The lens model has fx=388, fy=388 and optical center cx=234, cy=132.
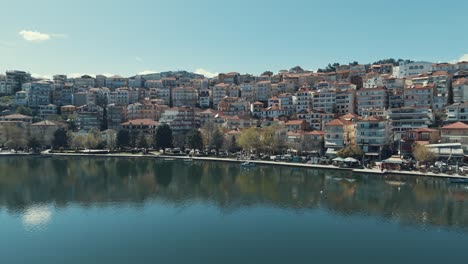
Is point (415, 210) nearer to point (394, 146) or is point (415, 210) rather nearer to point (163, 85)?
point (394, 146)

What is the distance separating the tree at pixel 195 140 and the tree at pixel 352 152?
64.8 ft

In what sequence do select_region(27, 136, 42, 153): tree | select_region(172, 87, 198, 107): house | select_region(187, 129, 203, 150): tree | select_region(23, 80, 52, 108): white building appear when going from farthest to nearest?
select_region(172, 87, 198, 107): house < select_region(23, 80, 52, 108): white building < select_region(27, 136, 42, 153): tree < select_region(187, 129, 203, 150): tree

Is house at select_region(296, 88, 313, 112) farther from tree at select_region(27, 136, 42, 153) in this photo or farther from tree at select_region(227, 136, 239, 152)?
tree at select_region(27, 136, 42, 153)

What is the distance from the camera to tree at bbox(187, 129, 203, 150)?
170ft

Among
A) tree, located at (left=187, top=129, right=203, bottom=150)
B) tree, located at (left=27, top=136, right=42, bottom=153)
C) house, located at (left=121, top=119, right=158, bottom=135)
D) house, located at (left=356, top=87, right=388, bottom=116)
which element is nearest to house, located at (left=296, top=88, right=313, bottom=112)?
house, located at (left=356, top=87, right=388, bottom=116)

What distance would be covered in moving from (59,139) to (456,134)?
170 feet

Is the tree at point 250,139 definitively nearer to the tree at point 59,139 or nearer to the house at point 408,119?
the house at point 408,119

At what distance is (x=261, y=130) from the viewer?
4906 centimetres

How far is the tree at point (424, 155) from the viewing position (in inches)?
1403

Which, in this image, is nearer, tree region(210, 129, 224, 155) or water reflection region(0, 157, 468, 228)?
water reflection region(0, 157, 468, 228)

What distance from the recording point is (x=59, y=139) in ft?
190

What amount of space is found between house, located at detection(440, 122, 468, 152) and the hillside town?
87 mm

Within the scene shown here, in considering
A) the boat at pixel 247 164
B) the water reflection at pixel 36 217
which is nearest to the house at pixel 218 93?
the boat at pixel 247 164

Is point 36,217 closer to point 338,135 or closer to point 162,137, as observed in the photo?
point 162,137
